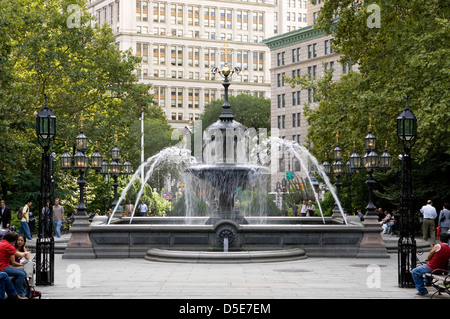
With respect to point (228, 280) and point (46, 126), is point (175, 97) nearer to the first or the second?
point (46, 126)

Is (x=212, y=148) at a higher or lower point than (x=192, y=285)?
higher

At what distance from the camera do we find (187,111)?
157 metres

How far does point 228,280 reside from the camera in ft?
60.4

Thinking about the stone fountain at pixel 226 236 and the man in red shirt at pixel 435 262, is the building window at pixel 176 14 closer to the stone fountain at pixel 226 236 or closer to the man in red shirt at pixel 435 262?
the stone fountain at pixel 226 236

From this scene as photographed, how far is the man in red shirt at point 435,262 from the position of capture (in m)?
15.7

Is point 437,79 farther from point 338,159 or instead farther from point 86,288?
point 86,288

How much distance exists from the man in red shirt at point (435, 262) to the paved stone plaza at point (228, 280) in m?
0.32

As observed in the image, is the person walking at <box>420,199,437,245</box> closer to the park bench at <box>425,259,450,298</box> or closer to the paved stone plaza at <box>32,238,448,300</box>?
the paved stone plaza at <box>32,238,448,300</box>

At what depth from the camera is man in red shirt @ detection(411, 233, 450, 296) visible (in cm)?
1570

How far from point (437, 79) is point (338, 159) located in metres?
5.58

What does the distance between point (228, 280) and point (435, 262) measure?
5.08m

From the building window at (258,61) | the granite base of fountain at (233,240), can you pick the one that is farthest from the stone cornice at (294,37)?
the granite base of fountain at (233,240)

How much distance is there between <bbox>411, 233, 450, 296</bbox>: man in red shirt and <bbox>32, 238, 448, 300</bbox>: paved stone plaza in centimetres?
32
